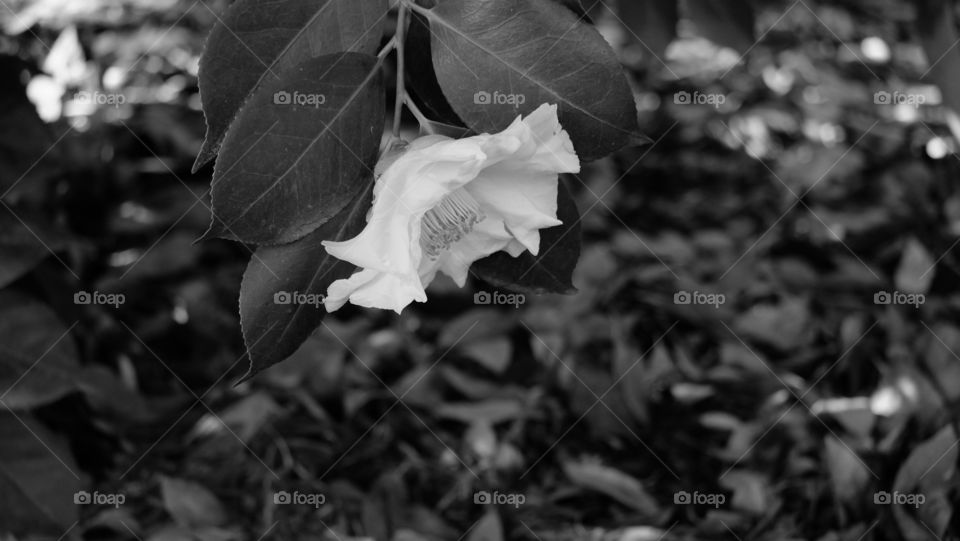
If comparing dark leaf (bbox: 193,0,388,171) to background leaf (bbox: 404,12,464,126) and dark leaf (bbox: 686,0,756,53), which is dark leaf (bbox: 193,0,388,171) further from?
dark leaf (bbox: 686,0,756,53)

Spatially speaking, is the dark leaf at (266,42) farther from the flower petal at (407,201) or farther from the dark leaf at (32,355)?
the dark leaf at (32,355)

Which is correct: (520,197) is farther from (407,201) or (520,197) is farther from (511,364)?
(511,364)

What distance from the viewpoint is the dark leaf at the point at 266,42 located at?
25.8 inches

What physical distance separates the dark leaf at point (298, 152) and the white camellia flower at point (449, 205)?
0.10ft

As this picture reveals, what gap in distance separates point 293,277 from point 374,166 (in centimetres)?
10

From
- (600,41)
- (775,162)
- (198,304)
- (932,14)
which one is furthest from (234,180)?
(775,162)

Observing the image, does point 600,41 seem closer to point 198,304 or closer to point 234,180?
point 234,180

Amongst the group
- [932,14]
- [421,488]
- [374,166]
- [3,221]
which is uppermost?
[374,166]

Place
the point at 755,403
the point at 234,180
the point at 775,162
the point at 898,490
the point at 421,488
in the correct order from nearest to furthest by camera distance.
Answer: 1. the point at 234,180
2. the point at 898,490
3. the point at 421,488
4. the point at 755,403
5. the point at 775,162

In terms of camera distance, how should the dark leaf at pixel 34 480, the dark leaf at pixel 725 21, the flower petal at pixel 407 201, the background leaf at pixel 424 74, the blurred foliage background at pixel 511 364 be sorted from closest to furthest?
the flower petal at pixel 407 201, the background leaf at pixel 424 74, the dark leaf at pixel 34 480, the blurred foliage background at pixel 511 364, the dark leaf at pixel 725 21

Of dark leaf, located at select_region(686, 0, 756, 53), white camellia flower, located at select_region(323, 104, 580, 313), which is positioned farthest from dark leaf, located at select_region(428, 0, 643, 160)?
dark leaf, located at select_region(686, 0, 756, 53)

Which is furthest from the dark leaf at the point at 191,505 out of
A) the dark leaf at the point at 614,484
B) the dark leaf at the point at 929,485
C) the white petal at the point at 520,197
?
the dark leaf at the point at 929,485

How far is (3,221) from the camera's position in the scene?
127 centimetres

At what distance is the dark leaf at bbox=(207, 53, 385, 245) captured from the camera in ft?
2.09
